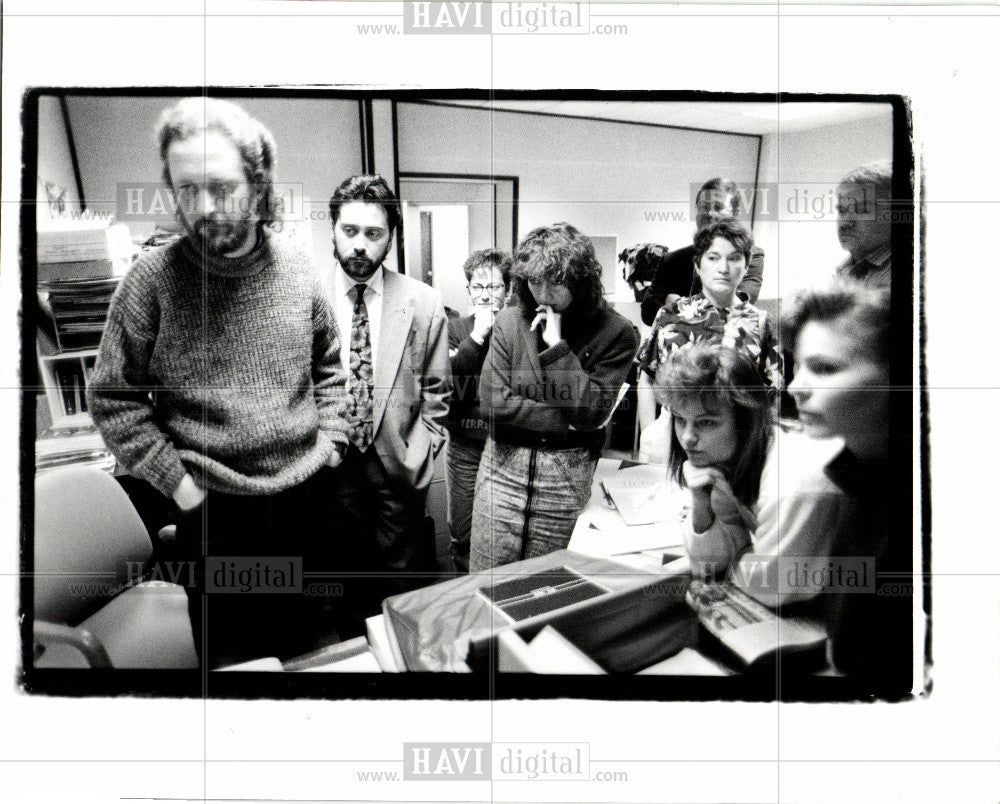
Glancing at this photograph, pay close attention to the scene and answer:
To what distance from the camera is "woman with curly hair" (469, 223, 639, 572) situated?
5.29ft

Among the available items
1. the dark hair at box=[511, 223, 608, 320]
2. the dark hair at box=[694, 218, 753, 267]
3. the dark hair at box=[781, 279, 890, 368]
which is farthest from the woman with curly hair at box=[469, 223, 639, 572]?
the dark hair at box=[781, 279, 890, 368]

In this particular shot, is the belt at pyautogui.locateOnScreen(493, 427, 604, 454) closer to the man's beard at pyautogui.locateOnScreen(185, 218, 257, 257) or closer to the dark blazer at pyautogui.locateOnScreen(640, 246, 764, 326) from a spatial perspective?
the dark blazer at pyautogui.locateOnScreen(640, 246, 764, 326)

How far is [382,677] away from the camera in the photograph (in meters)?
1.64

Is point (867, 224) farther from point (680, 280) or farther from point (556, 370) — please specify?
point (556, 370)

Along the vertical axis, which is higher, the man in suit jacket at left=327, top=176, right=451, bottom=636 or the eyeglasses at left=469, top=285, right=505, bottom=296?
the eyeglasses at left=469, top=285, right=505, bottom=296

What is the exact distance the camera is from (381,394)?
5.30ft

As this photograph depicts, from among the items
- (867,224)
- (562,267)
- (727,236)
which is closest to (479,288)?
(562,267)

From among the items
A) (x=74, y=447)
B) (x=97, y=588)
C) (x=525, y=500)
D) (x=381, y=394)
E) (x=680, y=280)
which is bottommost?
(x=97, y=588)

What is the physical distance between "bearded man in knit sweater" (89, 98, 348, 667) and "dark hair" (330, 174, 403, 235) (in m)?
0.13

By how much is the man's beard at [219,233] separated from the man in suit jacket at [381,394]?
0.18 meters

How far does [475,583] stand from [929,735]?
98cm

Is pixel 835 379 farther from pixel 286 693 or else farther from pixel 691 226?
pixel 286 693

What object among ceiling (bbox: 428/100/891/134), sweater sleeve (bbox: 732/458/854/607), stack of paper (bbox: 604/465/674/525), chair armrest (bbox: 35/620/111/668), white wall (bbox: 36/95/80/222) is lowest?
chair armrest (bbox: 35/620/111/668)

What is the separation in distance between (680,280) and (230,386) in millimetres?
913
